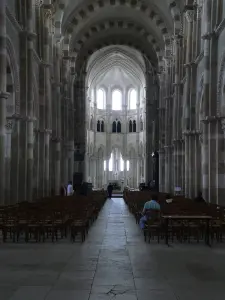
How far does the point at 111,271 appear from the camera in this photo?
10359 millimetres

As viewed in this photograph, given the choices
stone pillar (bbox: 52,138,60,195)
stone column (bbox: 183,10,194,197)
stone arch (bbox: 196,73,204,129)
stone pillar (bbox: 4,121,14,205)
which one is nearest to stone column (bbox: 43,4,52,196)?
stone pillar (bbox: 52,138,60,195)

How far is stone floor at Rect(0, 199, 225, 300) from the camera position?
8.18m

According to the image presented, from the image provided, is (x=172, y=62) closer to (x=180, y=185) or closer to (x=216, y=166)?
(x=180, y=185)

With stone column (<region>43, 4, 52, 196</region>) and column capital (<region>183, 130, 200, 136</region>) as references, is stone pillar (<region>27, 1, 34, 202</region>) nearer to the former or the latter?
stone column (<region>43, 4, 52, 196</region>)

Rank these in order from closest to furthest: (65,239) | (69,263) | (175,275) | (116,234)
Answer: (175,275) → (69,263) → (65,239) → (116,234)

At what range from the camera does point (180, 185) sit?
4019cm

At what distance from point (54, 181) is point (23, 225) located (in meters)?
27.8

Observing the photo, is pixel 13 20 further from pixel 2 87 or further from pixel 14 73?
pixel 2 87

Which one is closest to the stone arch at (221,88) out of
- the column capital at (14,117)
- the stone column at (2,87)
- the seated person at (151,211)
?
the seated person at (151,211)

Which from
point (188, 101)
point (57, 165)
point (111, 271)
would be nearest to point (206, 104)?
point (188, 101)

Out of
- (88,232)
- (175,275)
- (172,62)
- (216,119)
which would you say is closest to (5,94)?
(88,232)

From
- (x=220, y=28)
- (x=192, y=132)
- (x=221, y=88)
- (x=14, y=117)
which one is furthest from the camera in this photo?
(x=192, y=132)

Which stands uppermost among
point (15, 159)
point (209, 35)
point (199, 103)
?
point (209, 35)

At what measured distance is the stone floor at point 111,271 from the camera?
818 cm
